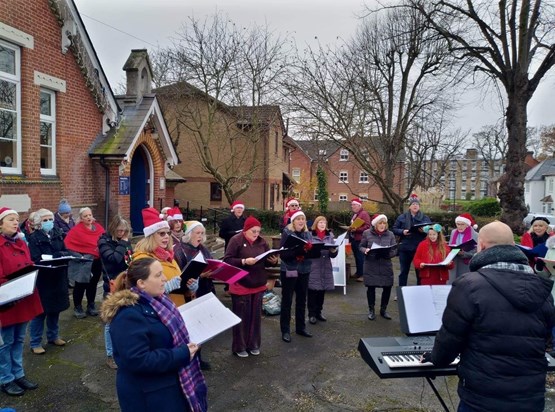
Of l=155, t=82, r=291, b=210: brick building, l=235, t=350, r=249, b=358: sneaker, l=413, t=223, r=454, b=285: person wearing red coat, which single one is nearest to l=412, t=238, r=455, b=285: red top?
l=413, t=223, r=454, b=285: person wearing red coat

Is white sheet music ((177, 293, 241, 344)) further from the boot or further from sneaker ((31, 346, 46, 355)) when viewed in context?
the boot

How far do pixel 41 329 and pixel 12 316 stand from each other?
1.17 metres

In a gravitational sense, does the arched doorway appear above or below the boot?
above

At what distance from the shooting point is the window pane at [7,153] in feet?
27.8

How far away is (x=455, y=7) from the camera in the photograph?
43.3ft

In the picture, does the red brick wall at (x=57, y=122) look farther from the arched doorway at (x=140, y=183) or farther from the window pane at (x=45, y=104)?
the arched doorway at (x=140, y=183)

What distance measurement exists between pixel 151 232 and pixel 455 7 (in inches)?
516

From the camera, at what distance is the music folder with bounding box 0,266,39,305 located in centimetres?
391

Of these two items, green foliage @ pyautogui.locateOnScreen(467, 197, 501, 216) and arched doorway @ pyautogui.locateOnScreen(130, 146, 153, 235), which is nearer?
arched doorway @ pyautogui.locateOnScreen(130, 146, 153, 235)

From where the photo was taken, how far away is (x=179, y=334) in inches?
107

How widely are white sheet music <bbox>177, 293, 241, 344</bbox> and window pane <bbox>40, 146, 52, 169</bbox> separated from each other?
25.3 feet

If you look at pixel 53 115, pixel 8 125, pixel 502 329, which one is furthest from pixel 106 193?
pixel 502 329

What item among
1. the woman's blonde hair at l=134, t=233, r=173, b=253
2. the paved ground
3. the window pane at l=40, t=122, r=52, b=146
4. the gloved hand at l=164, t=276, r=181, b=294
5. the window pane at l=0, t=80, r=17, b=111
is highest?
the window pane at l=0, t=80, r=17, b=111

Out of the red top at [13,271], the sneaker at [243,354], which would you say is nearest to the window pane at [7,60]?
the red top at [13,271]
